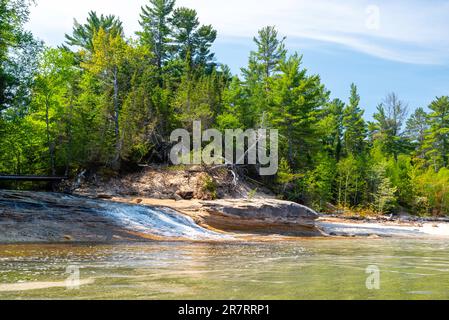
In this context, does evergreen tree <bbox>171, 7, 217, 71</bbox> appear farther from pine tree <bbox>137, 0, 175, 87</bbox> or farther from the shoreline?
the shoreline

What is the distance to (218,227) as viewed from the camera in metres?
20.0

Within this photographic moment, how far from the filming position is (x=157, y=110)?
110 ft

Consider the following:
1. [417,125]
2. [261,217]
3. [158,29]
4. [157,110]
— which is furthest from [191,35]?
[417,125]

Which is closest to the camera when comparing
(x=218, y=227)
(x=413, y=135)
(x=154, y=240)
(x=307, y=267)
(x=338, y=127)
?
(x=307, y=267)

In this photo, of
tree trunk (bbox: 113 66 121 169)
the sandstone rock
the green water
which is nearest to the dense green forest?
tree trunk (bbox: 113 66 121 169)

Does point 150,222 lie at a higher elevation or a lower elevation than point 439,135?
lower

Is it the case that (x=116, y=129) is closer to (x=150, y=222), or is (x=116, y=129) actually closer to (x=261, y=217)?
(x=261, y=217)

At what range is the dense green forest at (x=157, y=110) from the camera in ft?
86.6

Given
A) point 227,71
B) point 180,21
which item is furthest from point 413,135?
point 180,21

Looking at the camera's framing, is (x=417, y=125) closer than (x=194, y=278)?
No

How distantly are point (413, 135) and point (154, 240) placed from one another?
252ft

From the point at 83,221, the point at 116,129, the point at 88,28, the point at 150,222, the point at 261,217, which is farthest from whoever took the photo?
the point at 88,28
